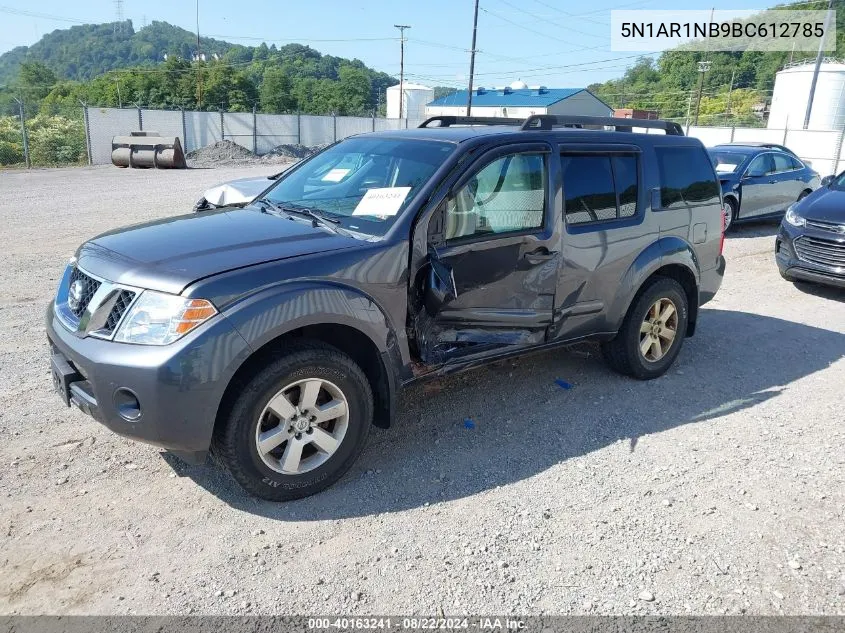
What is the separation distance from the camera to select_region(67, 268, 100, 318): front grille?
3348 mm

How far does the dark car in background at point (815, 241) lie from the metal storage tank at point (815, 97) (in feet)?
133

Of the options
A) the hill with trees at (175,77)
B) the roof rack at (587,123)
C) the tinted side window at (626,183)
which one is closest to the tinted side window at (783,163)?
the roof rack at (587,123)

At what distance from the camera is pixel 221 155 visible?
101ft

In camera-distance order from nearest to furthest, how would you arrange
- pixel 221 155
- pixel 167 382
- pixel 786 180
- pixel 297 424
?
1. pixel 167 382
2. pixel 297 424
3. pixel 786 180
4. pixel 221 155

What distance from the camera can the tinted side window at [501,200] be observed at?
3930 millimetres

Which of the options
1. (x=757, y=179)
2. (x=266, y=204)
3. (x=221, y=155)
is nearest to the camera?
(x=266, y=204)

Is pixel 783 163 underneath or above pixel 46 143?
above

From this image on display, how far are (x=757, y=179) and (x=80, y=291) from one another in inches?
477

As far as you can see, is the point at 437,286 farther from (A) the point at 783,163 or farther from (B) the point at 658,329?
(A) the point at 783,163

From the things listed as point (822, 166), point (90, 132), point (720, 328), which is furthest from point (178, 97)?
point (720, 328)

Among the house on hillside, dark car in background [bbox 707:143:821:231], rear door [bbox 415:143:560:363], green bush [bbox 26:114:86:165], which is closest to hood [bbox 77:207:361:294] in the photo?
rear door [bbox 415:143:560:363]

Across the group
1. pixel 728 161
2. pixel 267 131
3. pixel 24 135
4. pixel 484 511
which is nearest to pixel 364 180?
pixel 484 511

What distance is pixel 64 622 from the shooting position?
2627 millimetres

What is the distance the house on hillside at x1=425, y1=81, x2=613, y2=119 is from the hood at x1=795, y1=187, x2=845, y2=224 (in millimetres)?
49892
